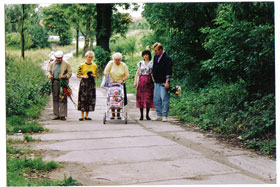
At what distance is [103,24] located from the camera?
2275cm

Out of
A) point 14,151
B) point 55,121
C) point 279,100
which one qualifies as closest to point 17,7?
point 55,121

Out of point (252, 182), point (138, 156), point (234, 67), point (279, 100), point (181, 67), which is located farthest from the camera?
point (181, 67)

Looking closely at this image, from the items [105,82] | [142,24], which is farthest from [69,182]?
[142,24]

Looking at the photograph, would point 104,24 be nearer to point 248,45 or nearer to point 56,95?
point 56,95

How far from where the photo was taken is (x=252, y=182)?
487 centimetres

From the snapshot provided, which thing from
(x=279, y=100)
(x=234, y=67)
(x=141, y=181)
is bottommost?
(x=141, y=181)

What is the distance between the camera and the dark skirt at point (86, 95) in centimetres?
978

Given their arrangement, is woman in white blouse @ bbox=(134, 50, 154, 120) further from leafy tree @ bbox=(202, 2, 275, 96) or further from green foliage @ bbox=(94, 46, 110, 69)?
green foliage @ bbox=(94, 46, 110, 69)

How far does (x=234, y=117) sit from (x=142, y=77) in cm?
281

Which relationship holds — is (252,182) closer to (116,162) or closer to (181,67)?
(116,162)

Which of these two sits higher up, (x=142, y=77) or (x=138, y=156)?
(x=142, y=77)

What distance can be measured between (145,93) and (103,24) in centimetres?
1365

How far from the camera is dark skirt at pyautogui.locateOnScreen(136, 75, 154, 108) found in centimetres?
995

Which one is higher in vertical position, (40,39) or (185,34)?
(40,39)
